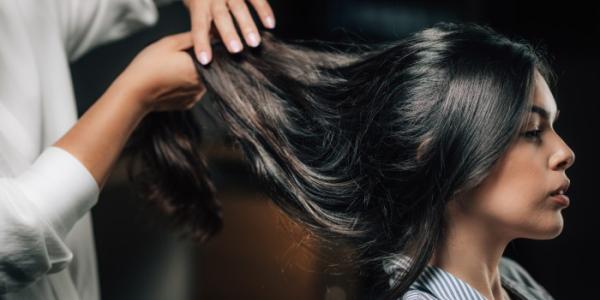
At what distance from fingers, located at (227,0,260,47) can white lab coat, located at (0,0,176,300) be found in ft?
0.60

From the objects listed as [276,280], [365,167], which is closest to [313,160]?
[365,167]

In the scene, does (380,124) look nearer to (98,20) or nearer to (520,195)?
(520,195)

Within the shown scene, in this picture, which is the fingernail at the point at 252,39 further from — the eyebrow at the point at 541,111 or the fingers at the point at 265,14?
the eyebrow at the point at 541,111

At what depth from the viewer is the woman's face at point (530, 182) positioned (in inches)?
21.6

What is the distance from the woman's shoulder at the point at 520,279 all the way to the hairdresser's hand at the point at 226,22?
0.36m

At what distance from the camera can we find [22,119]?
60cm

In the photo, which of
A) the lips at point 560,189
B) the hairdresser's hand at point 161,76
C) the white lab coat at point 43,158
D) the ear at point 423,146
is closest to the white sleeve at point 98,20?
the white lab coat at point 43,158

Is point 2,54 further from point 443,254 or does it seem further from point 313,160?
point 443,254

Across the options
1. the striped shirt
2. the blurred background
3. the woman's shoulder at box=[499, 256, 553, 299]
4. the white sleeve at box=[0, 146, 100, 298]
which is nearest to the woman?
the white sleeve at box=[0, 146, 100, 298]

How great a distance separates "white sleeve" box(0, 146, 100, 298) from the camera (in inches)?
20.0

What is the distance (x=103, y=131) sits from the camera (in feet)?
1.91

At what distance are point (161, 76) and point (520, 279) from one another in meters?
0.43

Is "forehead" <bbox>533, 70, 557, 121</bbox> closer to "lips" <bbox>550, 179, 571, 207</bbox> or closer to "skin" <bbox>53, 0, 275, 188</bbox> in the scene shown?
"lips" <bbox>550, 179, 571, 207</bbox>

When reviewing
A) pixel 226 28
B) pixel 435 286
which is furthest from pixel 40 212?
pixel 435 286
